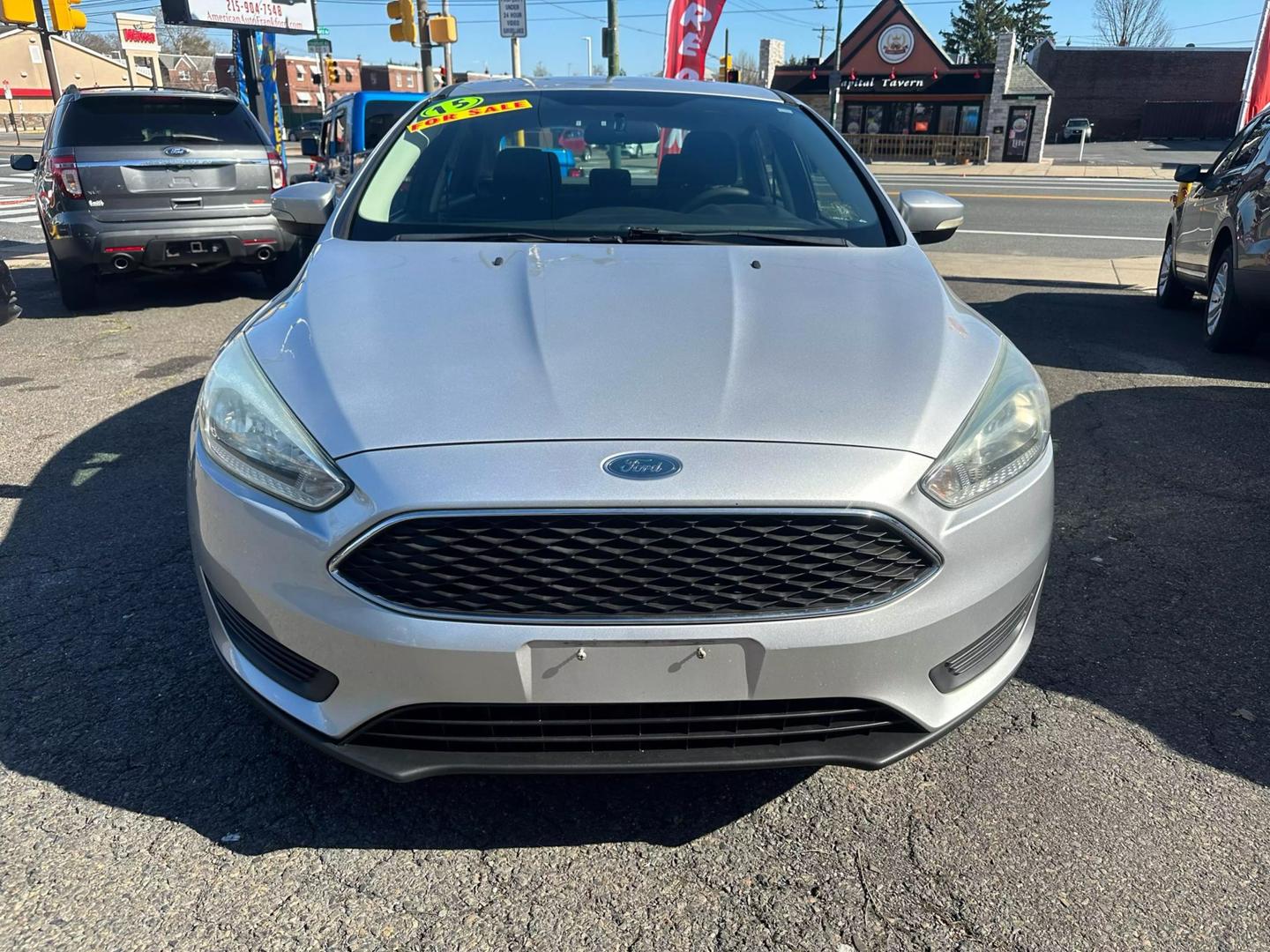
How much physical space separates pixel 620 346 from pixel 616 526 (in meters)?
0.59

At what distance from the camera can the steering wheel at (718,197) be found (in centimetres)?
331

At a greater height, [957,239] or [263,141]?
[263,141]

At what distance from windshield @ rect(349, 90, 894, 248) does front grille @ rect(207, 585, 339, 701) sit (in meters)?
1.37

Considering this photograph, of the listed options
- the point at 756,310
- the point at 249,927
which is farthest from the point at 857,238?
the point at 249,927

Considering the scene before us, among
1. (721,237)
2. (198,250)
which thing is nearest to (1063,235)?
(198,250)

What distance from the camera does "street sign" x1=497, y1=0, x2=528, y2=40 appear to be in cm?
2292

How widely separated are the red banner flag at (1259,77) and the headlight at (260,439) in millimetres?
11857

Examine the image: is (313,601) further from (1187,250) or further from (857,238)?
(1187,250)

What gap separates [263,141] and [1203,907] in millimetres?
8351

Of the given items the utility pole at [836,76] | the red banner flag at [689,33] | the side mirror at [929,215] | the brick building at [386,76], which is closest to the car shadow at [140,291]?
the side mirror at [929,215]

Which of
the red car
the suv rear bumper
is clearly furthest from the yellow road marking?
the red car

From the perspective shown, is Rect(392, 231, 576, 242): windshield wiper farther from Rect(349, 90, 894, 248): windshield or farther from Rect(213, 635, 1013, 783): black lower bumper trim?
Rect(213, 635, 1013, 783): black lower bumper trim

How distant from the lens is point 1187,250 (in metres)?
7.47

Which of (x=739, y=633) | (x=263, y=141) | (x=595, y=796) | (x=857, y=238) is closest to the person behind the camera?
(x=739, y=633)
